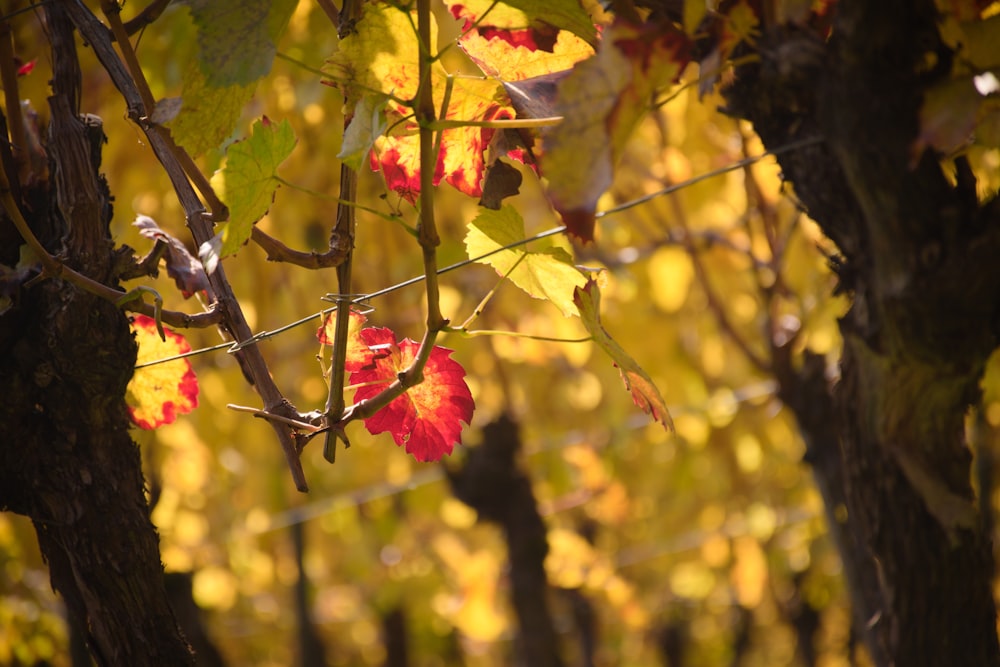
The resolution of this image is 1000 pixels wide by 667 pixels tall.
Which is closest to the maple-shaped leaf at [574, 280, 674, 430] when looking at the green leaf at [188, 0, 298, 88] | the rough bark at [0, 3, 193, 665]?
the green leaf at [188, 0, 298, 88]

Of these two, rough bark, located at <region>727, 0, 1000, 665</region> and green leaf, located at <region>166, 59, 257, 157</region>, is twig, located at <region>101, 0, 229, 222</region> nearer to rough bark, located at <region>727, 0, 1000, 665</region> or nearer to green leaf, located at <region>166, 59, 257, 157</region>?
green leaf, located at <region>166, 59, 257, 157</region>

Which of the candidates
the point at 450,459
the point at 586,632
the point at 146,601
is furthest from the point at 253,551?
the point at 146,601

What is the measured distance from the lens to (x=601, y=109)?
0.46m

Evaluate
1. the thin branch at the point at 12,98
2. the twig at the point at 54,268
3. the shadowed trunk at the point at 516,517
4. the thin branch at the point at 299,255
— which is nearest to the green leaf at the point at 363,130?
the thin branch at the point at 299,255

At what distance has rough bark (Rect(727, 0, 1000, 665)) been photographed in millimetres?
536

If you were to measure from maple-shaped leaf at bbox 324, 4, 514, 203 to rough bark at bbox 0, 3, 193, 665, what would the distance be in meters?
0.25

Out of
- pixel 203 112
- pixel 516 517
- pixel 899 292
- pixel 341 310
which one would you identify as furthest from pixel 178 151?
pixel 516 517

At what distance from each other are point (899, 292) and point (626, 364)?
0.19 meters

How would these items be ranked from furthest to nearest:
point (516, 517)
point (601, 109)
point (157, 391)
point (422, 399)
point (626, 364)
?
point (516, 517)
point (157, 391)
point (422, 399)
point (626, 364)
point (601, 109)

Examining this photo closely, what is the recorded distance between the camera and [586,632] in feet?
11.5

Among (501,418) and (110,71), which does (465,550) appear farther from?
(110,71)

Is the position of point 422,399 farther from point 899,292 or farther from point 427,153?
point 899,292

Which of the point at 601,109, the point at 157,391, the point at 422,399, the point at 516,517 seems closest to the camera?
the point at 601,109

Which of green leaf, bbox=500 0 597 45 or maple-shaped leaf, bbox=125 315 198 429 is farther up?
green leaf, bbox=500 0 597 45
